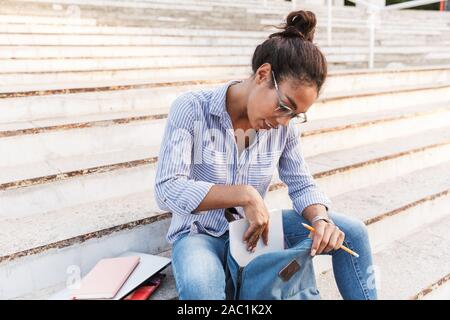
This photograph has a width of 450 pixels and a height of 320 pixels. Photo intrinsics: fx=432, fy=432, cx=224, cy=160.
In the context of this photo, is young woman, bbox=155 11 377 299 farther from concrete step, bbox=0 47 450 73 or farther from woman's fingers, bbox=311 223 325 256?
concrete step, bbox=0 47 450 73

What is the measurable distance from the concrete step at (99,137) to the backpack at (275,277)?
1.06 m

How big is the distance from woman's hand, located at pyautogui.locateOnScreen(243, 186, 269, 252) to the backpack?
9 centimetres

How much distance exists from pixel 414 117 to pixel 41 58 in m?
3.04

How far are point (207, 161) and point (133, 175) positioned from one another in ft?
2.37

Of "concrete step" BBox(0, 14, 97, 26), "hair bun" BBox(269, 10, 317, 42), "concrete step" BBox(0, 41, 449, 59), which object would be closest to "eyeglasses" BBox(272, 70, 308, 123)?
"hair bun" BBox(269, 10, 317, 42)

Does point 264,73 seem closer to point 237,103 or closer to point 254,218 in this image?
point 237,103

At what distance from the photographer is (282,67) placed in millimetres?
1394

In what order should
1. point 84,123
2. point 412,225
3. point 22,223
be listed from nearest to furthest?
point 22,223 → point 84,123 → point 412,225

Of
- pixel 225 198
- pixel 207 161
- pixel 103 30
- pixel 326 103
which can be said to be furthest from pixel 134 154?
pixel 103 30

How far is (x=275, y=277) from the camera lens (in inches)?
52.1

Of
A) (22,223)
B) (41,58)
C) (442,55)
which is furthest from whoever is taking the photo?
(442,55)

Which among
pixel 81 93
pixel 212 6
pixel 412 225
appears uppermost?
pixel 212 6

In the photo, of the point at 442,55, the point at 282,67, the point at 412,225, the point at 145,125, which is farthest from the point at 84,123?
the point at 442,55
